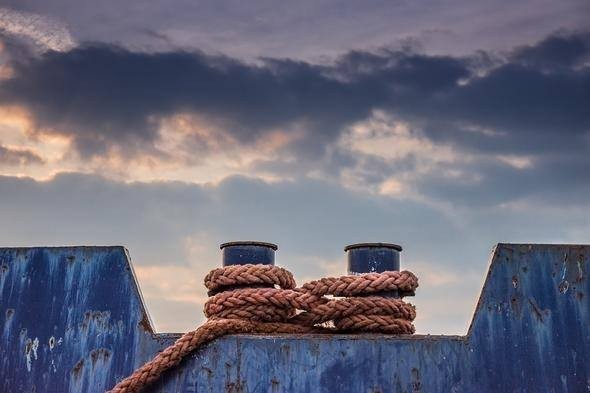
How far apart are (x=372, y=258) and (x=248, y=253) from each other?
0.63m

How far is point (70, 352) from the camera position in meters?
3.67

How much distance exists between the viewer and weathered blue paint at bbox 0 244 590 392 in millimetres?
3412

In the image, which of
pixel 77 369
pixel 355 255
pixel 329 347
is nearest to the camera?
pixel 329 347

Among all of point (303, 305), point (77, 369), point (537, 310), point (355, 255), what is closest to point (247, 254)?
point (303, 305)

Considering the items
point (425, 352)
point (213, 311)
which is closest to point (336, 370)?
point (425, 352)

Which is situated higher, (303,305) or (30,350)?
(303,305)

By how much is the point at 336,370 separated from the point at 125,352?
3.42 feet

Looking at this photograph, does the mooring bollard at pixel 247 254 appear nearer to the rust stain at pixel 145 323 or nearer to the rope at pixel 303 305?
the rope at pixel 303 305

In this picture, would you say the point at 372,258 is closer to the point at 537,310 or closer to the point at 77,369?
the point at 537,310

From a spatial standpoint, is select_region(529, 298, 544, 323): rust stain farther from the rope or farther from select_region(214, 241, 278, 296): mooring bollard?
→ select_region(214, 241, 278, 296): mooring bollard

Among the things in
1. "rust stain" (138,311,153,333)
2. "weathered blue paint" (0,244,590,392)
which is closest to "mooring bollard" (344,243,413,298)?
"weathered blue paint" (0,244,590,392)

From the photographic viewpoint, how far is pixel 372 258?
3740 millimetres

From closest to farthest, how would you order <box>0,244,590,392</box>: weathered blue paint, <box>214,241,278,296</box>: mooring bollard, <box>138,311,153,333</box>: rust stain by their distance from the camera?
1. <box>0,244,590,392</box>: weathered blue paint
2. <box>138,311,153,333</box>: rust stain
3. <box>214,241,278,296</box>: mooring bollard

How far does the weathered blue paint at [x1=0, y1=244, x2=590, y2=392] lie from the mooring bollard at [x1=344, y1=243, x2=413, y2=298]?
15.1 inches
